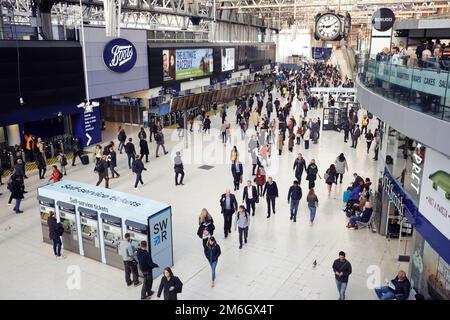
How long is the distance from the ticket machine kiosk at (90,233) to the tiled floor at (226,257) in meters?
0.24

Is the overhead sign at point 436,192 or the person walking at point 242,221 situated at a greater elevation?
the overhead sign at point 436,192

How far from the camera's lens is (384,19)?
13867mm

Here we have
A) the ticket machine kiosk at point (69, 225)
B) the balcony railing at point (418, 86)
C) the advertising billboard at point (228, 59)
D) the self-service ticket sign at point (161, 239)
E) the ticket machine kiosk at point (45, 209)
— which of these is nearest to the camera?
the balcony railing at point (418, 86)

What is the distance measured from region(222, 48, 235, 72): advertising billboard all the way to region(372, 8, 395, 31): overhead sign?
811 inches

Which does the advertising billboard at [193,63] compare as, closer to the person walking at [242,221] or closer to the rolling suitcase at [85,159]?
the rolling suitcase at [85,159]

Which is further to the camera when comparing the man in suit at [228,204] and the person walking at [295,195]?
the person walking at [295,195]

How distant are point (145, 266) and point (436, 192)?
5223 mm

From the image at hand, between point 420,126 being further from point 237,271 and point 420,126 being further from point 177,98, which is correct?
point 177,98

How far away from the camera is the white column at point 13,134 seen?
57.6ft

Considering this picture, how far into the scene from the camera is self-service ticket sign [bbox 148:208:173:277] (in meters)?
8.87

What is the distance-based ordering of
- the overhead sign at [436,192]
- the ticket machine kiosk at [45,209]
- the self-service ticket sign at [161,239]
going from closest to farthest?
the overhead sign at [436,192]
the self-service ticket sign at [161,239]
the ticket machine kiosk at [45,209]

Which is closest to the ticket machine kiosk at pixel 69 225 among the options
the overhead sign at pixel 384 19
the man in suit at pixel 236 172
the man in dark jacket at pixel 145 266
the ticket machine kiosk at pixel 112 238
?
the ticket machine kiosk at pixel 112 238

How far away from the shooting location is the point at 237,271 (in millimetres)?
9508

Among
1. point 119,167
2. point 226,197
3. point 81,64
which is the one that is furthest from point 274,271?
point 81,64
